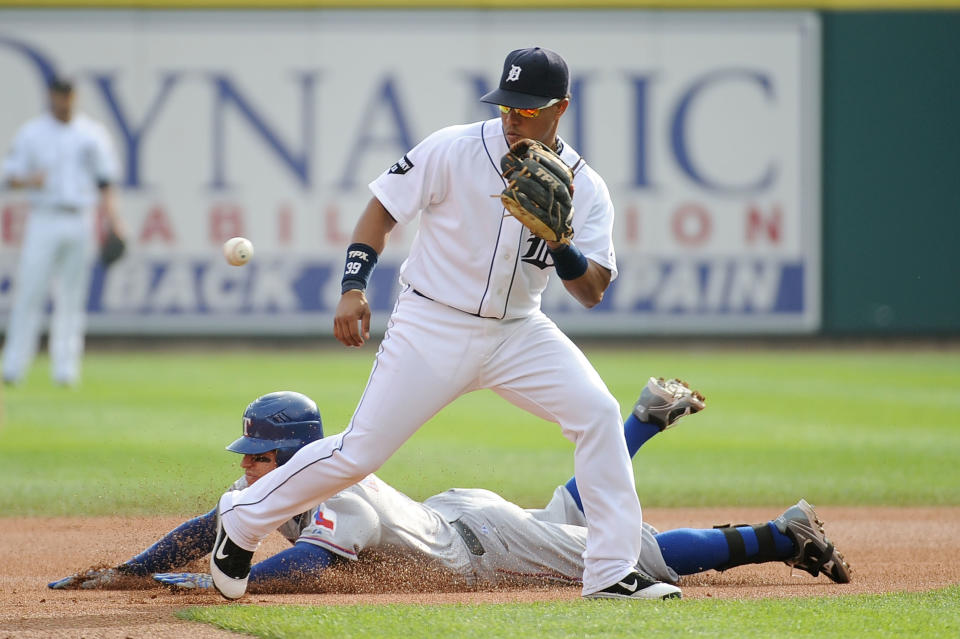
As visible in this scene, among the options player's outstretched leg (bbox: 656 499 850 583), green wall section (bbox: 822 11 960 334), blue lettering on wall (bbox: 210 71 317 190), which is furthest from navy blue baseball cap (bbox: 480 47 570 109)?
green wall section (bbox: 822 11 960 334)

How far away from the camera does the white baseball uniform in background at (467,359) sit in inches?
158

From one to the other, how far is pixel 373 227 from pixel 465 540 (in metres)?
1.08

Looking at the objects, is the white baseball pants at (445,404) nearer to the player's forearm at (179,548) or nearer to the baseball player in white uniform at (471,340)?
the baseball player in white uniform at (471,340)

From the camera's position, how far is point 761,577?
4883mm

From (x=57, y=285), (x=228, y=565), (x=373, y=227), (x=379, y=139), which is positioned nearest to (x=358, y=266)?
(x=373, y=227)

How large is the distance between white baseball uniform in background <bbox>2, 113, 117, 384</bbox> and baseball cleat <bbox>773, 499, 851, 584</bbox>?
26.5 ft

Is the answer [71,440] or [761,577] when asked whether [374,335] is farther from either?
[761,577]

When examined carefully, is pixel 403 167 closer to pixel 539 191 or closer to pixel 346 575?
pixel 539 191

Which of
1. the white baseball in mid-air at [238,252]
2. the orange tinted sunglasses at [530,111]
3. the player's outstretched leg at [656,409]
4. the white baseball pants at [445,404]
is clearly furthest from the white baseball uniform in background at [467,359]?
the white baseball in mid-air at [238,252]

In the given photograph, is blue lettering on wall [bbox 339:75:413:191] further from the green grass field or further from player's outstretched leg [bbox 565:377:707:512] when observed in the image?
player's outstretched leg [bbox 565:377:707:512]

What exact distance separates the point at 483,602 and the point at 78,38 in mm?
13457

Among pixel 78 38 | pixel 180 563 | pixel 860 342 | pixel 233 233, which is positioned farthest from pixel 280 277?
pixel 180 563

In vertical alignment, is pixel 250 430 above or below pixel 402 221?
below

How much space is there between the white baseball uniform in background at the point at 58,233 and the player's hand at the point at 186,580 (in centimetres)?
731
